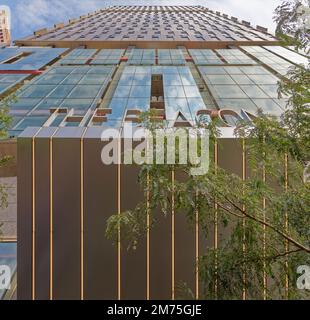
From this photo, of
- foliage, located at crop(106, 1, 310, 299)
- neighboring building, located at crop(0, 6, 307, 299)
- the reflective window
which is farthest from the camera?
the reflective window

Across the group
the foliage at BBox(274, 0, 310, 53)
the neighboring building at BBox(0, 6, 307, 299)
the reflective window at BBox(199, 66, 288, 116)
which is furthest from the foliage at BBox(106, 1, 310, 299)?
the reflective window at BBox(199, 66, 288, 116)

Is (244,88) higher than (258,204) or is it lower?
higher

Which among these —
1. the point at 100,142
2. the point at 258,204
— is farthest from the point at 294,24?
the point at 100,142

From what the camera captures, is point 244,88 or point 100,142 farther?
point 244,88

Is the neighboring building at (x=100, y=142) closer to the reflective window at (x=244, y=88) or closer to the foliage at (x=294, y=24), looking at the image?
the reflective window at (x=244, y=88)

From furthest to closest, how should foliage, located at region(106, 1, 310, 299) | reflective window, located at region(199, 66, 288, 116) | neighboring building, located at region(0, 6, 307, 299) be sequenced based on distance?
reflective window, located at region(199, 66, 288, 116) → neighboring building, located at region(0, 6, 307, 299) → foliage, located at region(106, 1, 310, 299)

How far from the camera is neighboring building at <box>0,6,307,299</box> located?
587cm

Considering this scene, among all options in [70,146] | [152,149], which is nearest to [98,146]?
[70,146]

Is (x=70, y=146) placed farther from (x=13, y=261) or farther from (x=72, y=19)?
(x=72, y=19)

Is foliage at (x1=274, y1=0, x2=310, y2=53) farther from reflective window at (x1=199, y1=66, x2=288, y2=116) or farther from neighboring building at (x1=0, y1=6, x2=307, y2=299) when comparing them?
reflective window at (x1=199, y1=66, x2=288, y2=116)

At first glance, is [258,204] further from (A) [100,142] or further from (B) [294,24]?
(A) [100,142]

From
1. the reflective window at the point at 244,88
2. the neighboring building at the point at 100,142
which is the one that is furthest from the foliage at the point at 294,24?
the reflective window at the point at 244,88

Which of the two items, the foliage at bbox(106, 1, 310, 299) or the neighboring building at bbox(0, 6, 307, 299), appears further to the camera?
the neighboring building at bbox(0, 6, 307, 299)

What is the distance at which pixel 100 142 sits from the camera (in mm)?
5984
